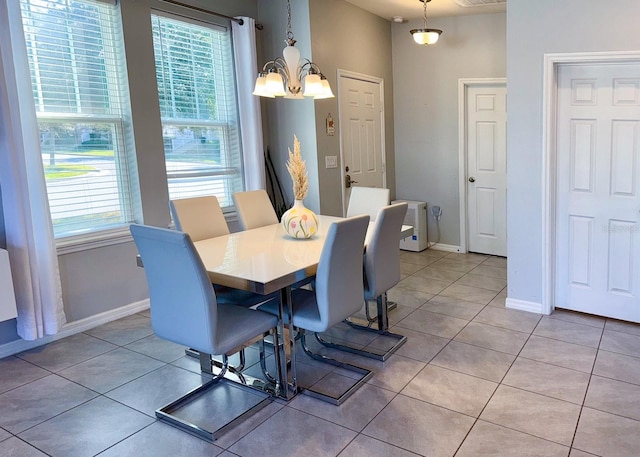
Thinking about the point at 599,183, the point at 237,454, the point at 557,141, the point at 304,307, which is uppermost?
the point at 557,141

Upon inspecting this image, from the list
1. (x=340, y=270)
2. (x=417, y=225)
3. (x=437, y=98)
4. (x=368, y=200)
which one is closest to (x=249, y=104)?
(x=368, y=200)

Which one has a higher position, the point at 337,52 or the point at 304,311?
the point at 337,52

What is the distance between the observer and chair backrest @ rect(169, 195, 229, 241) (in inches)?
133

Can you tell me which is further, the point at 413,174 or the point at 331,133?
the point at 413,174

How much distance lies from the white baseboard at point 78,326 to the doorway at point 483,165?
11.8 ft

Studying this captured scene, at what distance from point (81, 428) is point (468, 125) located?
466cm

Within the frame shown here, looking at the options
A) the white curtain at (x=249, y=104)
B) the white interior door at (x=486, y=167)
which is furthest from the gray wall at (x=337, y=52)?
the white interior door at (x=486, y=167)

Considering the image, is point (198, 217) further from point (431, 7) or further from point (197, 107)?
point (431, 7)

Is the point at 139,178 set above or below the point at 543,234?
above

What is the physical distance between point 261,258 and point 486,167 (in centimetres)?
359

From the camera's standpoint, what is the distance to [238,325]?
247 centimetres

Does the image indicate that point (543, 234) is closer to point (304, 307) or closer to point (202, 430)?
point (304, 307)

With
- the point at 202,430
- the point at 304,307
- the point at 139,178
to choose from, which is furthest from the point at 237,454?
the point at 139,178

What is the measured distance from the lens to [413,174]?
604 centimetres
